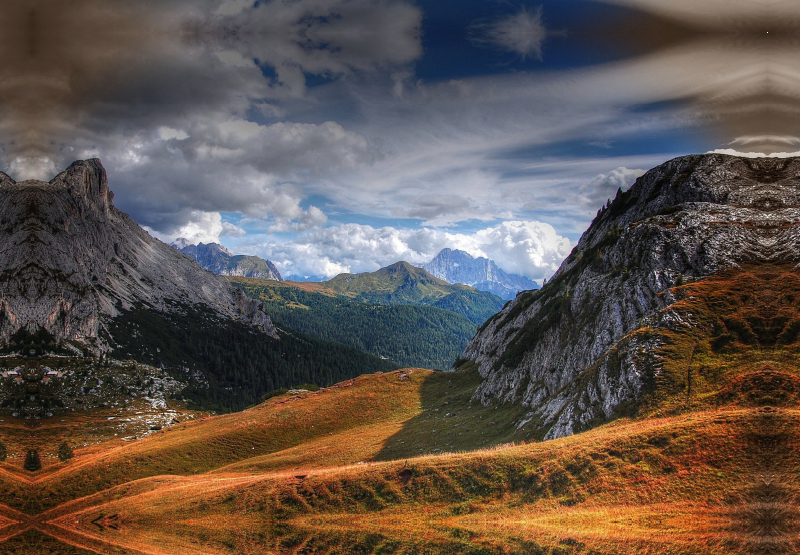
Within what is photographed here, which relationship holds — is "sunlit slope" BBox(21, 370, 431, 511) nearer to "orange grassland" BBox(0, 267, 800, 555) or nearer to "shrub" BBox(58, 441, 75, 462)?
"shrub" BBox(58, 441, 75, 462)

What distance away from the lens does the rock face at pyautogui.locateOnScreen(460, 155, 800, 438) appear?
124ft

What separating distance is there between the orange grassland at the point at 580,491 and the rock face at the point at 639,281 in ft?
10.2

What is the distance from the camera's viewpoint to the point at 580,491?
24.8 meters

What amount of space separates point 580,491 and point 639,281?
39.1 meters

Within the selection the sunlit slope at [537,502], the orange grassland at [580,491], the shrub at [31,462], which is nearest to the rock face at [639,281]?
the orange grassland at [580,491]

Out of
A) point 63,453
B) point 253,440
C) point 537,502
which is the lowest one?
point 253,440

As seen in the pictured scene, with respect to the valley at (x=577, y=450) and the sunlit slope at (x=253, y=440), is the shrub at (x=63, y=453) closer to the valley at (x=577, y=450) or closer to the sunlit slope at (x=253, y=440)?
the sunlit slope at (x=253, y=440)

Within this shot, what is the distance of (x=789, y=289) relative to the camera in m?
25.5

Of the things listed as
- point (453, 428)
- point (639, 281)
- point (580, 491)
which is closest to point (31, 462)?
point (453, 428)

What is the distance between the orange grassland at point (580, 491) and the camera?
60.8 feet

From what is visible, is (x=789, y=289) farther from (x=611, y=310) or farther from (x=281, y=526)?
(x=281, y=526)

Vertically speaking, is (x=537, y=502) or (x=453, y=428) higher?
(x=537, y=502)

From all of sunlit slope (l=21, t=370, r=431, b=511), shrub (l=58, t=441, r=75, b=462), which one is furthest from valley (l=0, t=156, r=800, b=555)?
shrub (l=58, t=441, r=75, b=462)

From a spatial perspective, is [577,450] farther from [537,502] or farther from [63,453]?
[63,453]
